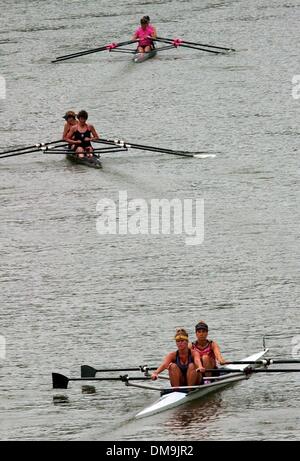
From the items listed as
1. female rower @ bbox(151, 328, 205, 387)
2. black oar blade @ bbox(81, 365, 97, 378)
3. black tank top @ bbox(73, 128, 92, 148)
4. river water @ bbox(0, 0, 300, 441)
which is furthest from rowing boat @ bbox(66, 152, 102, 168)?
female rower @ bbox(151, 328, 205, 387)

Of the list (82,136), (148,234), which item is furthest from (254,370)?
(82,136)

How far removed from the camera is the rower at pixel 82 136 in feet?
166

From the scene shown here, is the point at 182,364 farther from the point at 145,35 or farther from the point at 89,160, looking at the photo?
the point at 145,35

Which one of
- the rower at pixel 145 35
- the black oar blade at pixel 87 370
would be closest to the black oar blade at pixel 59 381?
the black oar blade at pixel 87 370

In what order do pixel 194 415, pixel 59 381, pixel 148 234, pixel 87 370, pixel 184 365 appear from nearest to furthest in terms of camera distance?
pixel 194 415
pixel 184 365
pixel 87 370
pixel 59 381
pixel 148 234

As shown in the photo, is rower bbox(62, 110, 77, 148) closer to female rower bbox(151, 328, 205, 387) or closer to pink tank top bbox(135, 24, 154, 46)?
pink tank top bbox(135, 24, 154, 46)

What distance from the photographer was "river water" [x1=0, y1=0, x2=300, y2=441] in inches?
1366

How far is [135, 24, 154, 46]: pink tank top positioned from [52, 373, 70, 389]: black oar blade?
32935mm

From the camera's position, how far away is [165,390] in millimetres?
33781

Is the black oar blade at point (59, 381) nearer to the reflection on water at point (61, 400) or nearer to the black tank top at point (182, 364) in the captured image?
the reflection on water at point (61, 400)

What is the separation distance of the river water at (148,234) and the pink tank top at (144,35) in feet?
3.07

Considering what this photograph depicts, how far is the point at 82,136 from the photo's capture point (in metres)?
51.0

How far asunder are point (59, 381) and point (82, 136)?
17.5 m
